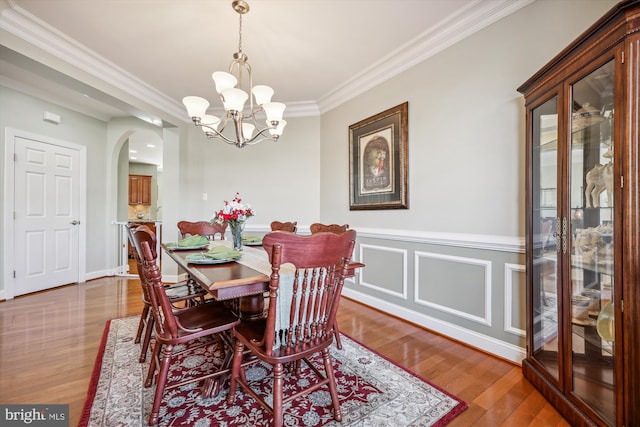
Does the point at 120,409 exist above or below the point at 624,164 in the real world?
below

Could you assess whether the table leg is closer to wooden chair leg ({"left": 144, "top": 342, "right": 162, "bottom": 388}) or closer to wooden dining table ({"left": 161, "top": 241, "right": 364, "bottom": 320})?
wooden dining table ({"left": 161, "top": 241, "right": 364, "bottom": 320})

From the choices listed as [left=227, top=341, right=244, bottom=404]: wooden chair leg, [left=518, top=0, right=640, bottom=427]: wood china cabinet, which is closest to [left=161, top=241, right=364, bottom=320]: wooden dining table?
[left=227, top=341, right=244, bottom=404]: wooden chair leg

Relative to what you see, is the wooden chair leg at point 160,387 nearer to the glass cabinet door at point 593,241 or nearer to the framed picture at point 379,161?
the glass cabinet door at point 593,241

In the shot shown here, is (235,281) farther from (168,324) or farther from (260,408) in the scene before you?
(260,408)

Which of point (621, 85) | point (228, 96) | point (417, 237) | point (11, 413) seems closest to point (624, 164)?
point (621, 85)

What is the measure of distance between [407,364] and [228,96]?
2.24m

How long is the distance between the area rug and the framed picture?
1606 millimetres

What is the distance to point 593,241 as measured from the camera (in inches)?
51.6

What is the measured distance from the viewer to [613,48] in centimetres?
113

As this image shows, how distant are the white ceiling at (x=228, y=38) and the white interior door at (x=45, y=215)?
89cm

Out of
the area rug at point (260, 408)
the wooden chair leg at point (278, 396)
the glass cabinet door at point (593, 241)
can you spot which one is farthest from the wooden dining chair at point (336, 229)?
the glass cabinet door at point (593, 241)

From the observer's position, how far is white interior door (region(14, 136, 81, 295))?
11.3ft

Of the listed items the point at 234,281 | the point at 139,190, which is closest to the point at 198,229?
the point at 234,281

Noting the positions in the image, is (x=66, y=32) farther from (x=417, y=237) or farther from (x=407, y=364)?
(x=407, y=364)
